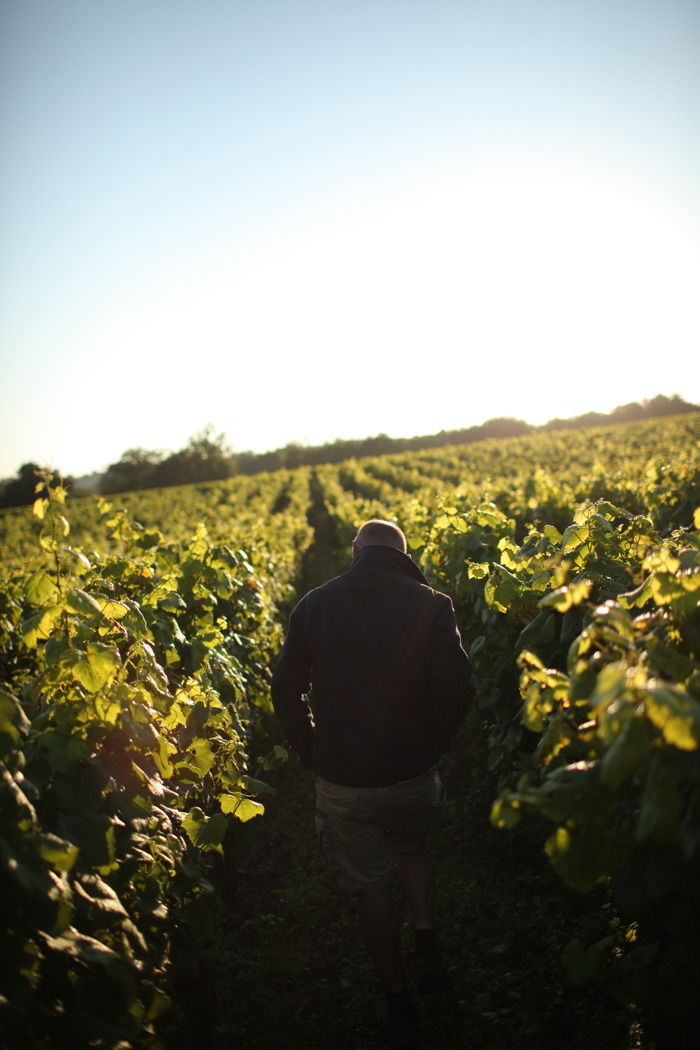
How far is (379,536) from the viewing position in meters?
3.25

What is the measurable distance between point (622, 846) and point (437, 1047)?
189 cm

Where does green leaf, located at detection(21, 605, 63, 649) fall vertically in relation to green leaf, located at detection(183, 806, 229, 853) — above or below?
above

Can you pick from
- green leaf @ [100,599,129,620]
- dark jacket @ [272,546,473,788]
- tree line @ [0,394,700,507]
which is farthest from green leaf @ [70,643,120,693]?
tree line @ [0,394,700,507]

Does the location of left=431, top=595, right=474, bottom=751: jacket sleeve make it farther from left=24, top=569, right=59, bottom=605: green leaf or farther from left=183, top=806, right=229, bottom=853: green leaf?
left=24, top=569, right=59, bottom=605: green leaf

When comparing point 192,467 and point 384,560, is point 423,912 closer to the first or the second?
point 384,560

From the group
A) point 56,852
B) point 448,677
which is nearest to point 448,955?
point 448,677

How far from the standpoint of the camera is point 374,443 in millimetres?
90625

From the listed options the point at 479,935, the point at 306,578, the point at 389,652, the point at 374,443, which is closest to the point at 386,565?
the point at 389,652

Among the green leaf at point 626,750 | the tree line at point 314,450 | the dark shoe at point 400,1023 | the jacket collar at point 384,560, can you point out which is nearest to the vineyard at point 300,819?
the green leaf at point 626,750

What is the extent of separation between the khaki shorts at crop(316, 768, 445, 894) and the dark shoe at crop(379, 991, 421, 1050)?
46 centimetres

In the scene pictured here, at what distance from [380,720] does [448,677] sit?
1.20ft

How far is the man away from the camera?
115 inches

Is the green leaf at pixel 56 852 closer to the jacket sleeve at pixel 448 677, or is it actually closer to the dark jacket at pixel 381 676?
the dark jacket at pixel 381 676

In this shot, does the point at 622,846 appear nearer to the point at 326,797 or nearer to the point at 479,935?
the point at 326,797
